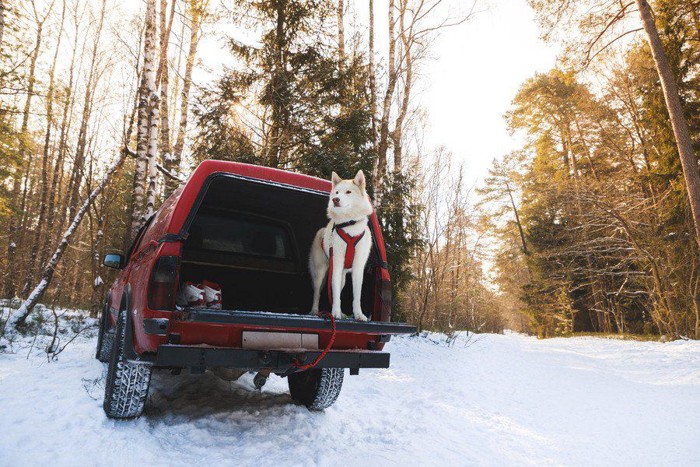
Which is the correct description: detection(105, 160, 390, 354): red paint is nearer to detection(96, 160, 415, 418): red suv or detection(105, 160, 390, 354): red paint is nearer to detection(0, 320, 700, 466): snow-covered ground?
detection(96, 160, 415, 418): red suv

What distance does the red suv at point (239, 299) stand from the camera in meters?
2.63

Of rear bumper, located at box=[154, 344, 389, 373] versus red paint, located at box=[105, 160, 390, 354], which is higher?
red paint, located at box=[105, 160, 390, 354]

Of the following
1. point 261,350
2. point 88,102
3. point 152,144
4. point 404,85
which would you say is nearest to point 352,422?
point 261,350

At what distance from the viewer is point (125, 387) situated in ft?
9.62

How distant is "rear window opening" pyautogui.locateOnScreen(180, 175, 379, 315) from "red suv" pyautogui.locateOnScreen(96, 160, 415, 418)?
12mm

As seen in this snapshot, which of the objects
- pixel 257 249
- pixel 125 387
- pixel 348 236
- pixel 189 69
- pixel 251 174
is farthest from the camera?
pixel 189 69

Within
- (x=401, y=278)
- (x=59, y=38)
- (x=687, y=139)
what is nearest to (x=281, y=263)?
(x=401, y=278)

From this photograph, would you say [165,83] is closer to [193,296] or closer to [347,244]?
[193,296]

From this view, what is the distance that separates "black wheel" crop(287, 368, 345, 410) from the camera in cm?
397

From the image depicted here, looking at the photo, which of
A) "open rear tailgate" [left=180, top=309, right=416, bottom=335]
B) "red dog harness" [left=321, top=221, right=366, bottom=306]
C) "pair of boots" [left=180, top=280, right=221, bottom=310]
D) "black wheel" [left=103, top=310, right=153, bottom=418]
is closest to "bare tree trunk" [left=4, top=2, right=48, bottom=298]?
"pair of boots" [left=180, top=280, right=221, bottom=310]

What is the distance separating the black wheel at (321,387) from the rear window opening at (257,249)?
2.29 feet

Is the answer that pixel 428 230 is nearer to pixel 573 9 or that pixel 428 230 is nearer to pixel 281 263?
pixel 573 9

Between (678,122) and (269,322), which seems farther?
(678,122)

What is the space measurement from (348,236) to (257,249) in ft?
5.79
